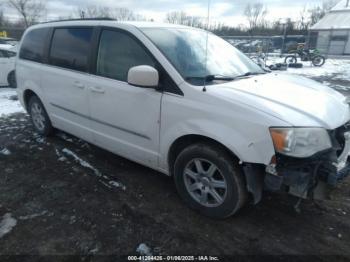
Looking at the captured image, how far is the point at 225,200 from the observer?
2760mm

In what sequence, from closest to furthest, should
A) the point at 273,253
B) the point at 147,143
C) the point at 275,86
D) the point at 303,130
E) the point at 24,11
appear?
the point at 303,130, the point at 273,253, the point at 275,86, the point at 147,143, the point at 24,11

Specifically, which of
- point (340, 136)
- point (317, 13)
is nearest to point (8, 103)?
point (340, 136)

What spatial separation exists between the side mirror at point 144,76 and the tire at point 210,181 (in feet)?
2.40

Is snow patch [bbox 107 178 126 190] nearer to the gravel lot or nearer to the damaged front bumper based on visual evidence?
the gravel lot

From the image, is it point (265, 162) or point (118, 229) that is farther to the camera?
point (118, 229)

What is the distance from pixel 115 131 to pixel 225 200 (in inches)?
60.9

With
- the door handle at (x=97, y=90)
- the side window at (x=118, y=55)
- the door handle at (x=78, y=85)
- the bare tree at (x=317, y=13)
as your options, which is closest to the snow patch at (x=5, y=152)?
the door handle at (x=78, y=85)

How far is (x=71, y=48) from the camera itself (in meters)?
3.98

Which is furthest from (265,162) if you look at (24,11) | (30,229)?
(24,11)

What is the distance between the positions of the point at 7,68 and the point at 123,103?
8.24 metres

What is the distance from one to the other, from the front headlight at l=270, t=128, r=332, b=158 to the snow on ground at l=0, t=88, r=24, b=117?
21.0 feet

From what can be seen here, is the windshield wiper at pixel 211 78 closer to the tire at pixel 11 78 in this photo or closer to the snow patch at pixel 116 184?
the snow patch at pixel 116 184

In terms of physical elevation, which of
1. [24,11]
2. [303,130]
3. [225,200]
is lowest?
[225,200]

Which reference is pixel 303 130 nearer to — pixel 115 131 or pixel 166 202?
pixel 166 202
